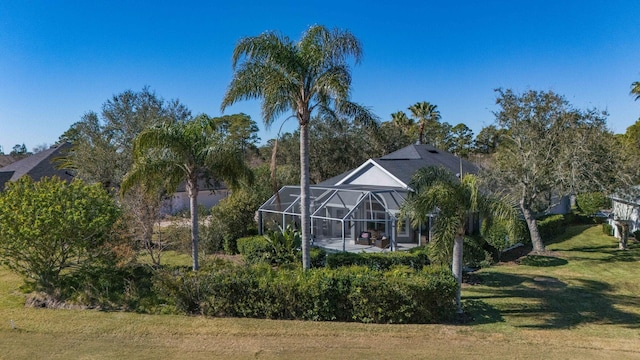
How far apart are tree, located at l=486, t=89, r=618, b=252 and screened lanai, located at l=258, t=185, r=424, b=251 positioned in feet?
19.9

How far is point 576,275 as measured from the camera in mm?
18250

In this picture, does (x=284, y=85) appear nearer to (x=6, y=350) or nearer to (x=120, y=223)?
(x=120, y=223)

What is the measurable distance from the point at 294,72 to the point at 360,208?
1269cm

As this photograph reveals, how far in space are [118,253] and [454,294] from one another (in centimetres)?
1173

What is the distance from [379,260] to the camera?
54.5 ft

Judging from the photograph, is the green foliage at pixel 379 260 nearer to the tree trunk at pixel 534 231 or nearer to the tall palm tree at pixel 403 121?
the tree trunk at pixel 534 231

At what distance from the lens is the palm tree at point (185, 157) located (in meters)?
15.0

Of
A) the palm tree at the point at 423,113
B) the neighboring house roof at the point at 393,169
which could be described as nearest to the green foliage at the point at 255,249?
the neighboring house roof at the point at 393,169

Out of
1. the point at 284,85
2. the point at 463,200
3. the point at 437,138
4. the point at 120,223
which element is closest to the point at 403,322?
the point at 463,200

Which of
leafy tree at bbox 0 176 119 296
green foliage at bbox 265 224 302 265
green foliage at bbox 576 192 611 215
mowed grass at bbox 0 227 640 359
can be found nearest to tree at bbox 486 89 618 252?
mowed grass at bbox 0 227 640 359

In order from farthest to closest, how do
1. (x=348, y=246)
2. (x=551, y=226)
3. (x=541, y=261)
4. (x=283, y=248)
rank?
(x=551, y=226)
(x=348, y=246)
(x=541, y=261)
(x=283, y=248)

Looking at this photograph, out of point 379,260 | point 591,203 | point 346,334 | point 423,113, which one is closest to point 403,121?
point 423,113

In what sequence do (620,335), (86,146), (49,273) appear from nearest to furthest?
(620,335)
(49,273)
(86,146)

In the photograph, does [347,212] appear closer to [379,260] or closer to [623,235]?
[379,260]
